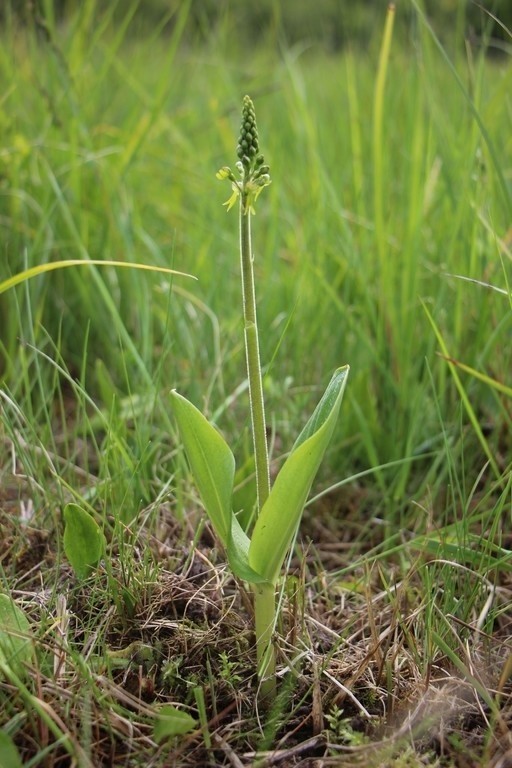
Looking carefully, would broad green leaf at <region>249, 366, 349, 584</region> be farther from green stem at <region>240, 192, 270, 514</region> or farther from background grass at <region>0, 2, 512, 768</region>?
background grass at <region>0, 2, 512, 768</region>

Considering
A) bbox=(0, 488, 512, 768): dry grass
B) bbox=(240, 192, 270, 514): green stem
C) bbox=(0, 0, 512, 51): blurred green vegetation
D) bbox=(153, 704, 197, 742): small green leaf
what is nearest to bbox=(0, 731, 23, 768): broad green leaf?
bbox=(0, 488, 512, 768): dry grass

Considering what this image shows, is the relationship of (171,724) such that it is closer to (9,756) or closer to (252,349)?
(9,756)

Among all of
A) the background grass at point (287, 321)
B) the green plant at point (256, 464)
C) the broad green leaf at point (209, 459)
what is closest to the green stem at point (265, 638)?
the green plant at point (256, 464)

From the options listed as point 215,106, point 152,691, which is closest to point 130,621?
point 152,691

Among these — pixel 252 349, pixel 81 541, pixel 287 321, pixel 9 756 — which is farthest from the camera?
pixel 287 321

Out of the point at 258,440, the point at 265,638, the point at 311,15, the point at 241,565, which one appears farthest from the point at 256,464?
the point at 311,15

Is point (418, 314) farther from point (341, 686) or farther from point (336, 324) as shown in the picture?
point (341, 686)

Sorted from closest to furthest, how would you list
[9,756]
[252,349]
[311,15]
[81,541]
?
[9,756] → [252,349] → [81,541] → [311,15]
